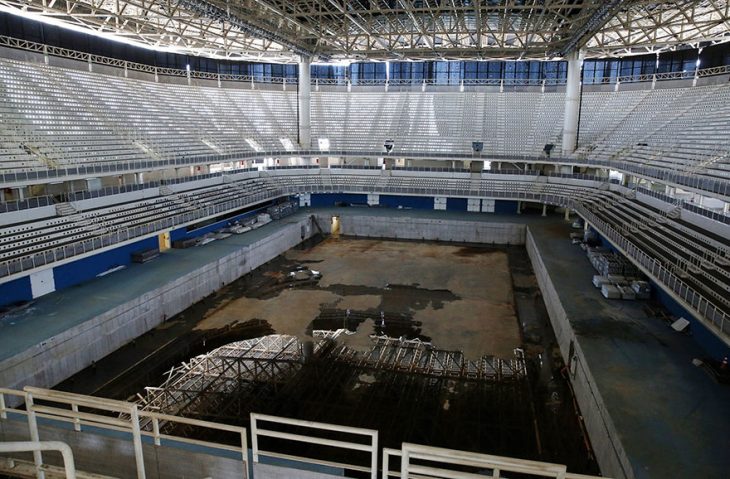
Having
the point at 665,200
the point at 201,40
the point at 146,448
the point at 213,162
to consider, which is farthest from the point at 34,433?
the point at 201,40

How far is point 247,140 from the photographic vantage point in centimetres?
3338

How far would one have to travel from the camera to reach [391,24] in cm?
2747

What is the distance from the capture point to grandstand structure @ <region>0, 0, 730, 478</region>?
11578mm

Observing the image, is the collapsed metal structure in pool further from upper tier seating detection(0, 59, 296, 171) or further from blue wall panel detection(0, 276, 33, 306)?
upper tier seating detection(0, 59, 296, 171)

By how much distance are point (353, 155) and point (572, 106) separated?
14.3m

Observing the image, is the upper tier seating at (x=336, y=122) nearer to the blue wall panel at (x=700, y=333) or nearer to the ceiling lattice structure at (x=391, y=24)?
the ceiling lattice structure at (x=391, y=24)

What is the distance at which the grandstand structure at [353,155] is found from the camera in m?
11.6

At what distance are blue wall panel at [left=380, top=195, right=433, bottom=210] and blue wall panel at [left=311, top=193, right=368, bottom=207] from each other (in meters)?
1.44

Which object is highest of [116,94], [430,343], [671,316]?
[116,94]

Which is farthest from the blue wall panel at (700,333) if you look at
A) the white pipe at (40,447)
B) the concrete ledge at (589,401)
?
the white pipe at (40,447)

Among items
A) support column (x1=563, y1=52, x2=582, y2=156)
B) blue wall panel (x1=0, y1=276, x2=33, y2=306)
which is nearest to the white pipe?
blue wall panel (x1=0, y1=276, x2=33, y2=306)

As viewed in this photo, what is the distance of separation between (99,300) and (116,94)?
17238mm

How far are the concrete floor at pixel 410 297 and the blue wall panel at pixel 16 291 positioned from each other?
5.33 m

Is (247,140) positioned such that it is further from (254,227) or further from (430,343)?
(430,343)
